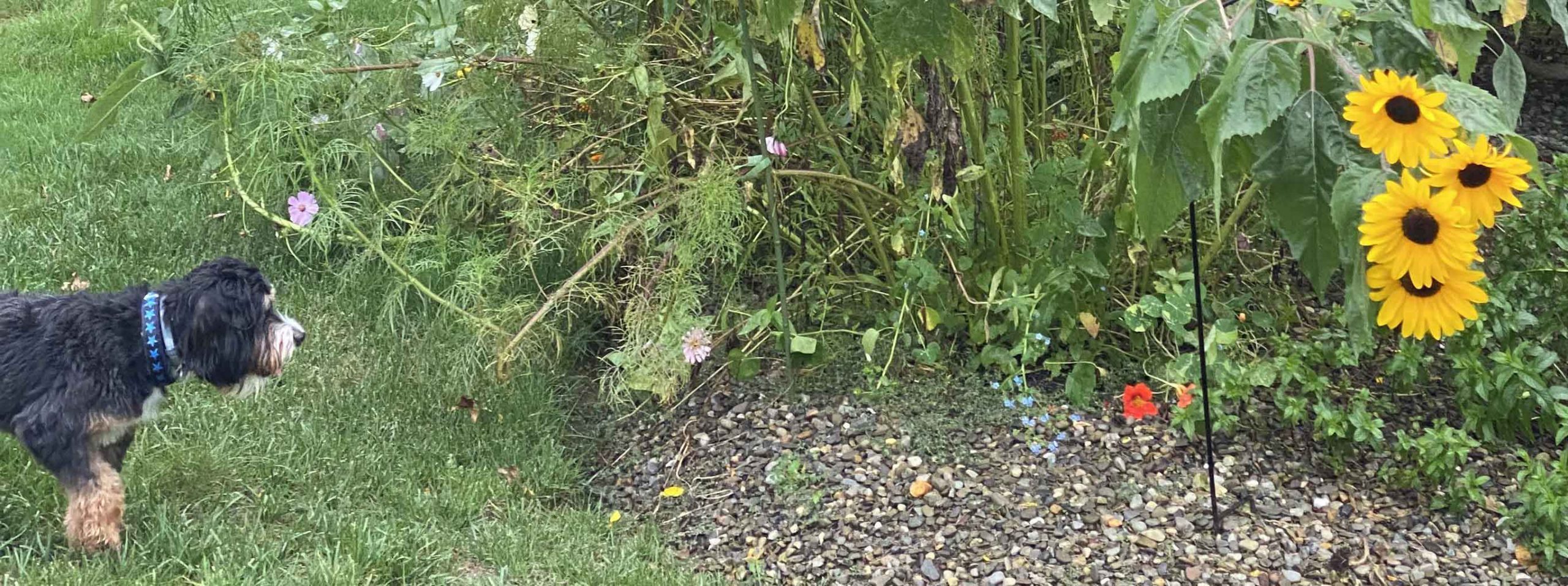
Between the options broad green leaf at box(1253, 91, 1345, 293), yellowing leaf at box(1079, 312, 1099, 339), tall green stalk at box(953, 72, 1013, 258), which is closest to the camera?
broad green leaf at box(1253, 91, 1345, 293)

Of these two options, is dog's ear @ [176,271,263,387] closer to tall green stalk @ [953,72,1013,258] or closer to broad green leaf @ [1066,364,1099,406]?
tall green stalk @ [953,72,1013,258]

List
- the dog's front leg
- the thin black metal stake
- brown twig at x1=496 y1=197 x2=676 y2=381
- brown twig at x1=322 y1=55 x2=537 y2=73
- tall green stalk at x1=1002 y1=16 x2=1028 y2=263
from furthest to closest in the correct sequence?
brown twig at x1=322 y1=55 x2=537 y2=73
brown twig at x1=496 y1=197 x2=676 y2=381
tall green stalk at x1=1002 y1=16 x2=1028 y2=263
the dog's front leg
the thin black metal stake

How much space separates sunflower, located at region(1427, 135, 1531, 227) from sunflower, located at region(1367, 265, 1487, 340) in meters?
0.13

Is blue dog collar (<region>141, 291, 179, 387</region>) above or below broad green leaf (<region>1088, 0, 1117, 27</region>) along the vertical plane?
below

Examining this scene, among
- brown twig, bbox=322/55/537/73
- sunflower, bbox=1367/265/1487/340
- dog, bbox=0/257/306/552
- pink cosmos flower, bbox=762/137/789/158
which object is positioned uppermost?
sunflower, bbox=1367/265/1487/340

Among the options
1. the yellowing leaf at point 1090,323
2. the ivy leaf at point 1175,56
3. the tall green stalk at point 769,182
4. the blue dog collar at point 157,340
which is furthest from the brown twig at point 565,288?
the ivy leaf at point 1175,56

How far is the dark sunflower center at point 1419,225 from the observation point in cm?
147

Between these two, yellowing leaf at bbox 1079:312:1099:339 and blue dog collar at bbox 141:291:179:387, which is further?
yellowing leaf at bbox 1079:312:1099:339

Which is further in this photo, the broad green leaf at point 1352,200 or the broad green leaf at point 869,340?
the broad green leaf at point 869,340

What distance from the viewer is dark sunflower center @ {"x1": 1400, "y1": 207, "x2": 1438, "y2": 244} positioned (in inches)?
57.9

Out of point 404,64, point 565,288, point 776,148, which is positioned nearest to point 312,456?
point 565,288

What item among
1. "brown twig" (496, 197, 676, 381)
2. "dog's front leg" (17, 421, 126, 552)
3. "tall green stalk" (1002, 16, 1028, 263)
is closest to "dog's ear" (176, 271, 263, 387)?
"dog's front leg" (17, 421, 126, 552)

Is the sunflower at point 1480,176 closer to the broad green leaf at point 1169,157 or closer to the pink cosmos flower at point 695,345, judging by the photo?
the broad green leaf at point 1169,157

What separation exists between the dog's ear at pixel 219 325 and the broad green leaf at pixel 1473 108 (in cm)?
237
